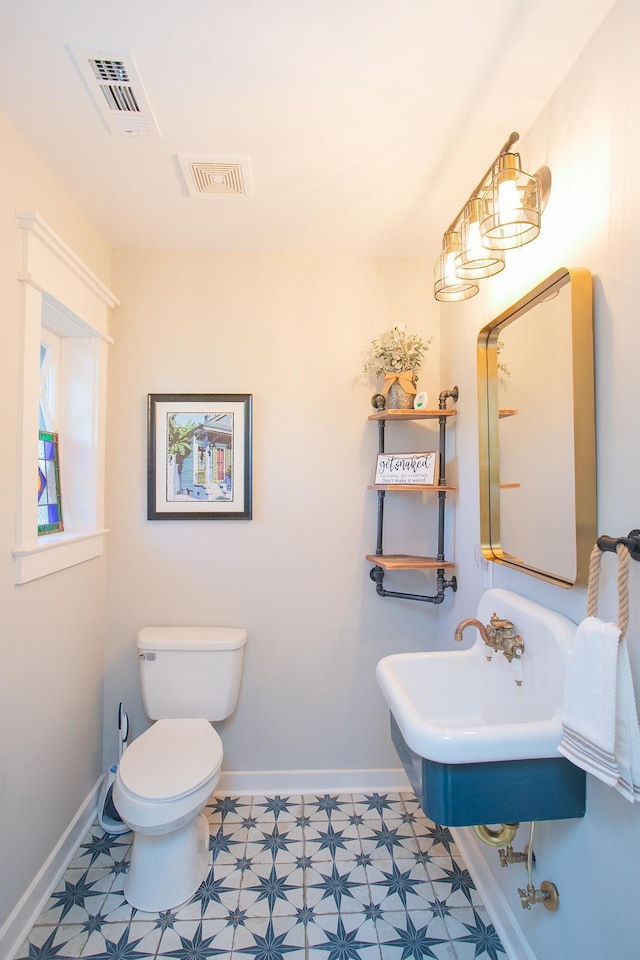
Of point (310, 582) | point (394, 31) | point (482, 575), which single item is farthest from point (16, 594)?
point (394, 31)

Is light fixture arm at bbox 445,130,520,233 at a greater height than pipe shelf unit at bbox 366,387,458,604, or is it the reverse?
light fixture arm at bbox 445,130,520,233

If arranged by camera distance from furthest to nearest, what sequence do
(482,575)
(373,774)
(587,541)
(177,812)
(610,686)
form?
(373,774)
(482,575)
(177,812)
(587,541)
(610,686)

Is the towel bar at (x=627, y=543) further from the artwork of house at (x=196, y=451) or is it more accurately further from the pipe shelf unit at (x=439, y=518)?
the artwork of house at (x=196, y=451)

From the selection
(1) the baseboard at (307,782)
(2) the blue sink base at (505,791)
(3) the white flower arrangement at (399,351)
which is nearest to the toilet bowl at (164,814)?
(1) the baseboard at (307,782)

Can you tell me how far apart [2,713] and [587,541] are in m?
1.68

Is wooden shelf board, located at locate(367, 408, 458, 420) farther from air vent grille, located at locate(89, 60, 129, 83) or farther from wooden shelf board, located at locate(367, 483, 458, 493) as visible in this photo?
air vent grille, located at locate(89, 60, 129, 83)

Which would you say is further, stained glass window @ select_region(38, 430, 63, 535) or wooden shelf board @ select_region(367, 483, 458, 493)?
wooden shelf board @ select_region(367, 483, 458, 493)

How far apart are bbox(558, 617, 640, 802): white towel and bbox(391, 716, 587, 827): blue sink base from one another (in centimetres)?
14

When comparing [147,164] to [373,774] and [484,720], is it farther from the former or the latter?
[373,774]

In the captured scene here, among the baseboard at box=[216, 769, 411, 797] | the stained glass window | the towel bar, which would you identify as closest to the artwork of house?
the stained glass window

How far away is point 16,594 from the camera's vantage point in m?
1.46

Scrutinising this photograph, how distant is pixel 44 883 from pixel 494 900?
4.87 feet

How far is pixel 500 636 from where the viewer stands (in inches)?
54.4

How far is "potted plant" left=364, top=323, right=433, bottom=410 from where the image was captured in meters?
2.04
